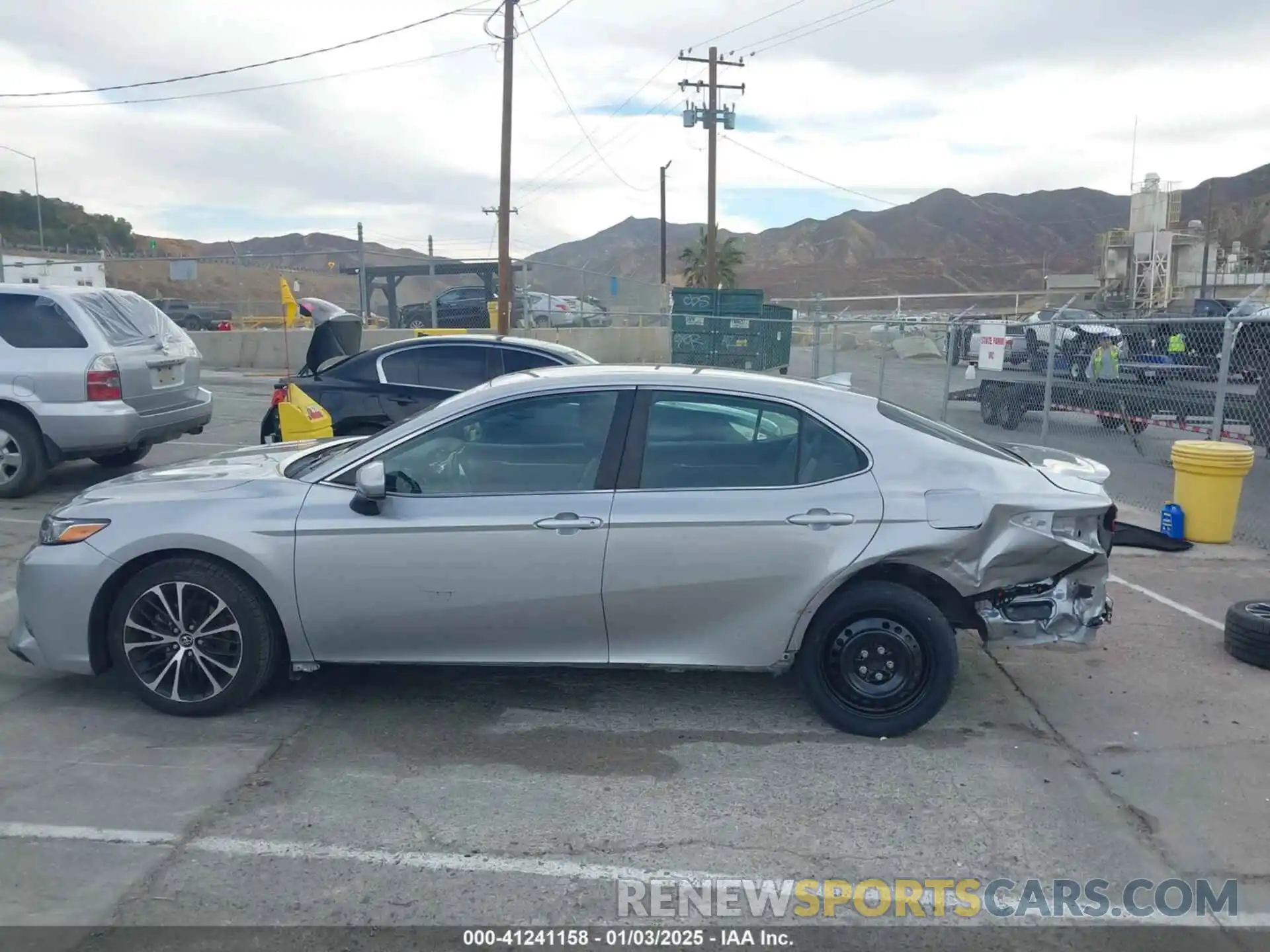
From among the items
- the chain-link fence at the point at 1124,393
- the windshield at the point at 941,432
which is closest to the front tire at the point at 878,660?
the windshield at the point at 941,432

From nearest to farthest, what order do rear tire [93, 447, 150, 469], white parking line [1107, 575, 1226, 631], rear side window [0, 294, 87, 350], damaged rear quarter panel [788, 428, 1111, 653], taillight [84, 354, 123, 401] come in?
damaged rear quarter panel [788, 428, 1111, 653] < white parking line [1107, 575, 1226, 631] < taillight [84, 354, 123, 401] < rear side window [0, 294, 87, 350] < rear tire [93, 447, 150, 469]

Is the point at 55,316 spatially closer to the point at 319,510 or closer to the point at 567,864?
the point at 319,510

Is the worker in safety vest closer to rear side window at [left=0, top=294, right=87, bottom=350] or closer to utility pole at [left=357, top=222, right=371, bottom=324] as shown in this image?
rear side window at [left=0, top=294, right=87, bottom=350]

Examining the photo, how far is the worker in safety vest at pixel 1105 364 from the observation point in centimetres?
1284

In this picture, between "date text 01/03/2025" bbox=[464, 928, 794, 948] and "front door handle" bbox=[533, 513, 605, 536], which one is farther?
"front door handle" bbox=[533, 513, 605, 536]

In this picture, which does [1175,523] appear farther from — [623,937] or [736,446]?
[623,937]

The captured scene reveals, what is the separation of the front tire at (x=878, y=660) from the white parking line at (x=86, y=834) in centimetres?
263

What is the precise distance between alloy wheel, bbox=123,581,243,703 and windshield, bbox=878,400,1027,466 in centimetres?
308

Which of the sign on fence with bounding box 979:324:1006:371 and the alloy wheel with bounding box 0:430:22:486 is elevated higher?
the sign on fence with bounding box 979:324:1006:371

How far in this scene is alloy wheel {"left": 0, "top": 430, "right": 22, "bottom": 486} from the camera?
900cm

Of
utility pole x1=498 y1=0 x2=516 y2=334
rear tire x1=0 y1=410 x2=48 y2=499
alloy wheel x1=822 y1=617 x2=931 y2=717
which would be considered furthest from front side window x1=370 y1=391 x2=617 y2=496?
utility pole x1=498 y1=0 x2=516 y2=334

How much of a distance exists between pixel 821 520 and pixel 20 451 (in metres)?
7.42

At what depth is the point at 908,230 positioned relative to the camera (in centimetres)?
13700

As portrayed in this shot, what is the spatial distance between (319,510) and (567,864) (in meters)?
1.93
